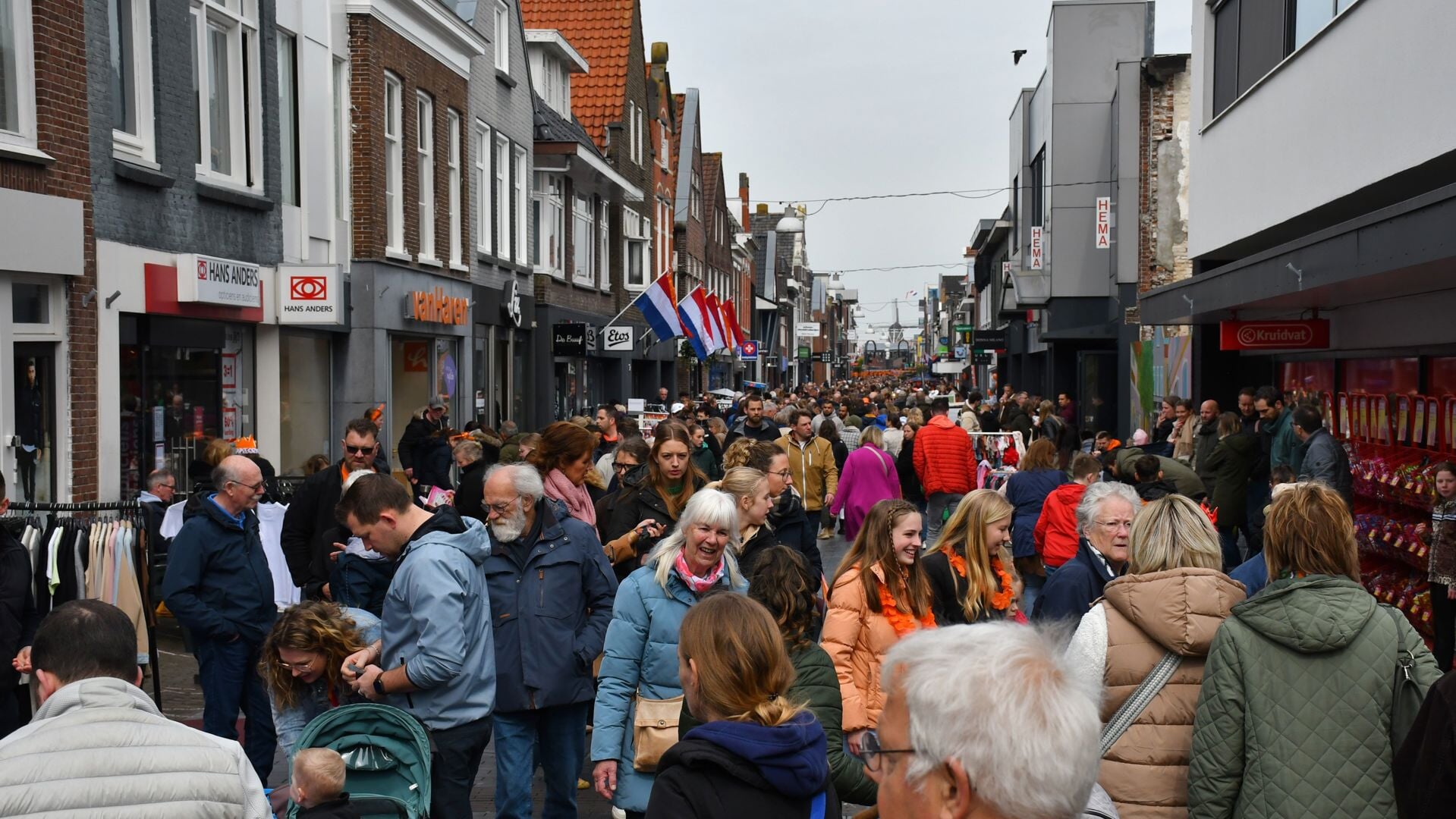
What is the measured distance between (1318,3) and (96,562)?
1142 cm

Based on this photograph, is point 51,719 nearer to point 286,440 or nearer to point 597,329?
point 286,440

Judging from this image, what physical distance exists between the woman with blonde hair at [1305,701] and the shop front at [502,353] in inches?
757

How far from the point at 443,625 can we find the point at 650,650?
30.6 inches

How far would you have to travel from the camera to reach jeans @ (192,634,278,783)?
6750mm

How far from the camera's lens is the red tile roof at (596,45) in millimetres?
33094

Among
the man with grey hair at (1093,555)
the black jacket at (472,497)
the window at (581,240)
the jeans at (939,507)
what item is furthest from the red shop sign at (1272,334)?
the window at (581,240)

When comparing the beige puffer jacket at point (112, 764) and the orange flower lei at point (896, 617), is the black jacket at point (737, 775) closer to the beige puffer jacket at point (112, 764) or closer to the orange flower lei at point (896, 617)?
the beige puffer jacket at point (112, 764)

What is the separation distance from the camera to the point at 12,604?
609 centimetres

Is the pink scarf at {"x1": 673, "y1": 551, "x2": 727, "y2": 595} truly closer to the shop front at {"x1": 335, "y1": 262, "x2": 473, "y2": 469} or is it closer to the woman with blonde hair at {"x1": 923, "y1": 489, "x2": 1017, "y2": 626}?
the woman with blonde hair at {"x1": 923, "y1": 489, "x2": 1017, "y2": 626}

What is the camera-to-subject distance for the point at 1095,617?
14.4 ft

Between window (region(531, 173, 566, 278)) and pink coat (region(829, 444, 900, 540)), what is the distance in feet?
50.3

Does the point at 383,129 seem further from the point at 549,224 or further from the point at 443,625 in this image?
the point at 443,625

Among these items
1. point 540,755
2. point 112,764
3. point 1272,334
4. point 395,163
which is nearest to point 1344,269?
point 1272,334

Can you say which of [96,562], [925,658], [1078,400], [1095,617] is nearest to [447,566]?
[1095,617]
